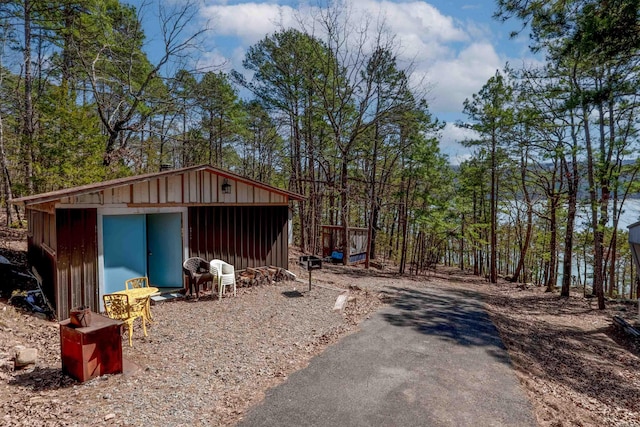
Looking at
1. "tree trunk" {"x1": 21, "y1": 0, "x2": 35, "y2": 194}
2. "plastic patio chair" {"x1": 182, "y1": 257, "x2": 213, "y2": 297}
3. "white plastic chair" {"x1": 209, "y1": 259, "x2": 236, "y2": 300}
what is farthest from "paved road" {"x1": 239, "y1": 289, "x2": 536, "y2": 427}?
"tree trunk" {"x1": 21, "y1": 0, "x2": 35, "y2": 194}

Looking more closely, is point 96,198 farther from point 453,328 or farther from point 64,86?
point 453,328

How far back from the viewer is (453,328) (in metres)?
6.99

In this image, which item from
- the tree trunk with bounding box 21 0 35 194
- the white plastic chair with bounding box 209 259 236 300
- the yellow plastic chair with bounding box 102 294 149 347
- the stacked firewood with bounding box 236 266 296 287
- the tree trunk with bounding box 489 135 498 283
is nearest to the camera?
the yellow plastic chair with bounding box 102 294 149 347

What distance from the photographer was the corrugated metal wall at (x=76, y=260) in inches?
240

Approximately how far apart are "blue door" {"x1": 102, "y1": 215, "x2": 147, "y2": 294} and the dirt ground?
0.94m

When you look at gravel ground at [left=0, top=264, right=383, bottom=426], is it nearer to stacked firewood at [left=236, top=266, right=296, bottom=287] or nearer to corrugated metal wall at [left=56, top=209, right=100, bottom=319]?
corrugated metal wall at [left=56, top=209, right=100, bottom=319]

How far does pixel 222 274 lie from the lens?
794 cm

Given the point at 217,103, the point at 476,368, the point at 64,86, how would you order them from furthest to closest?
the point at 217,103
the point at 64,86
the point at 476,368

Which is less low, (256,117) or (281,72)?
(281,72)

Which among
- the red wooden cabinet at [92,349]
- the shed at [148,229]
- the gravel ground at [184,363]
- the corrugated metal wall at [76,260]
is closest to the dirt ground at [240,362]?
the gravel ground at [184,363]

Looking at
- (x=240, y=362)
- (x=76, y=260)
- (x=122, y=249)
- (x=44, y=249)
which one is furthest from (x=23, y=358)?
(x=44, y=249)

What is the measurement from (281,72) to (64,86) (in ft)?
26.2

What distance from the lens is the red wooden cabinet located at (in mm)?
4016

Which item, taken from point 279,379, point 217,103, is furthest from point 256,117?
point 279,379
